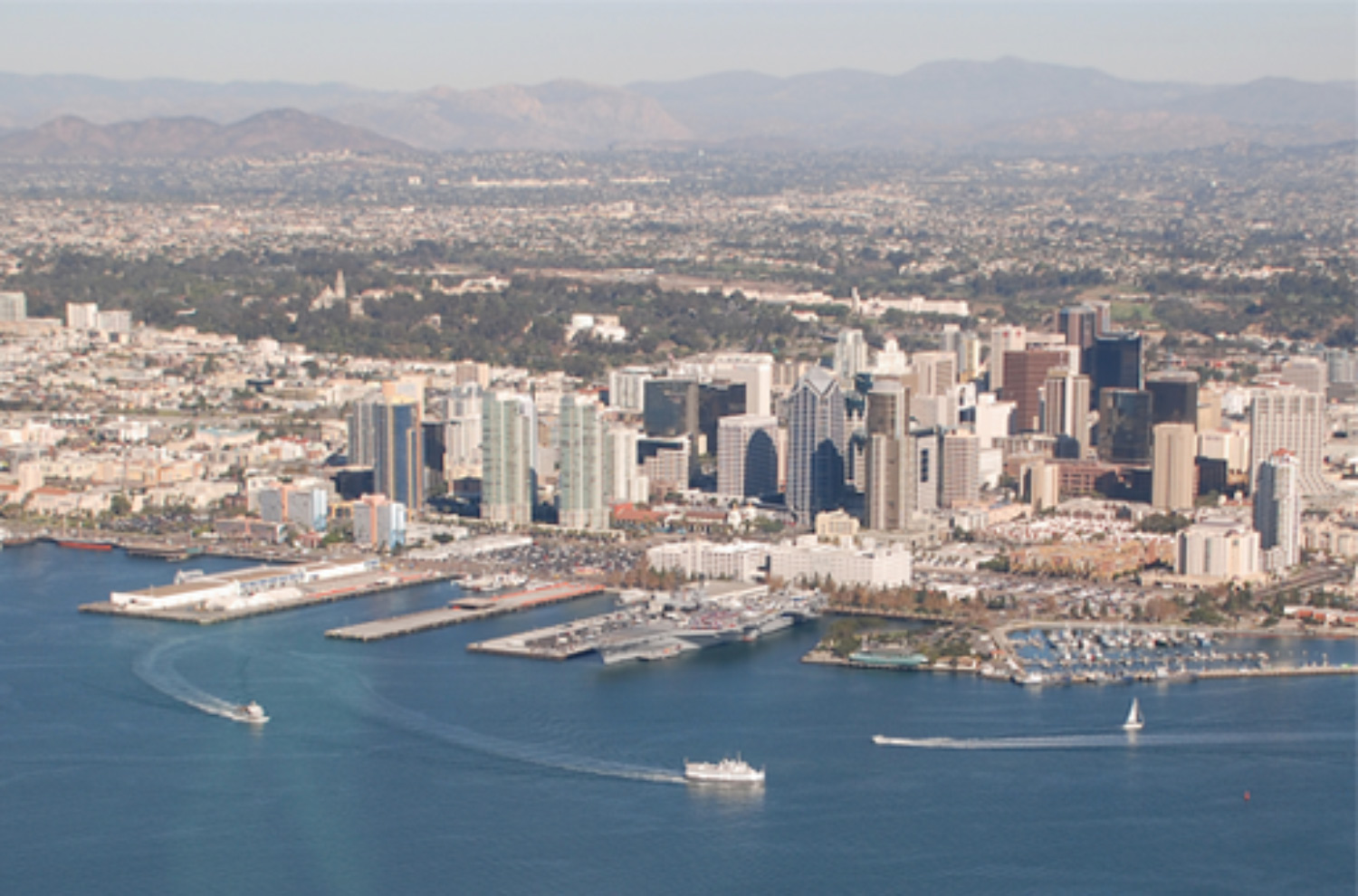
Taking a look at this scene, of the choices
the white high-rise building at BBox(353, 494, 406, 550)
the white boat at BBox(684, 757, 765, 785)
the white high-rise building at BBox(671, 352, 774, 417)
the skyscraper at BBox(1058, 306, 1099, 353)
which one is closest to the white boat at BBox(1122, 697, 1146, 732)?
the white boat at BBox(684, 757, 765, 785)

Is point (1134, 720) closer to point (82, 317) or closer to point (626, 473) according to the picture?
point (626, 473)

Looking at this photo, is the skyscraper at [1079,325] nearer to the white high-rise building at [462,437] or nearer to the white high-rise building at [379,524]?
the white high-rise building at [462,437]

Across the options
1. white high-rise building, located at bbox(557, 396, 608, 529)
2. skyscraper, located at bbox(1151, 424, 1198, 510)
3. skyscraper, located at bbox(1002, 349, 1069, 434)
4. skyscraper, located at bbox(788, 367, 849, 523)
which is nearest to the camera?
white high-rise building, located at bbox(557, 396, 608, 529)

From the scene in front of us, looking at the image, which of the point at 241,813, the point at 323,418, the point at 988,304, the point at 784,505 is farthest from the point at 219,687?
the point at 988,304

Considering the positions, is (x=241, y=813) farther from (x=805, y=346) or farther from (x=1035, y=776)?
(x=805, y=346)

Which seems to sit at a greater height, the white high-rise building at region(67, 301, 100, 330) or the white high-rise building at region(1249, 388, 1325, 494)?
the white high-rise building at region(67, 301, 100, 330)

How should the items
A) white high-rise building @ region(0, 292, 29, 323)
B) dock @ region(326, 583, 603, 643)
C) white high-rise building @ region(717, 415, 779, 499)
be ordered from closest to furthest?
dock @ region(326, 583, 603, 643), white high-rise building @ region(717, 415, 779, 499), white high-rise building @ region(0, 292, 29, 323)

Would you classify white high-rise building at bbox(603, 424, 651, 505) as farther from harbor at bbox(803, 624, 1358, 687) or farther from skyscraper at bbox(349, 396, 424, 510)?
harbor at bbox(803, 624, 1358, 687)
